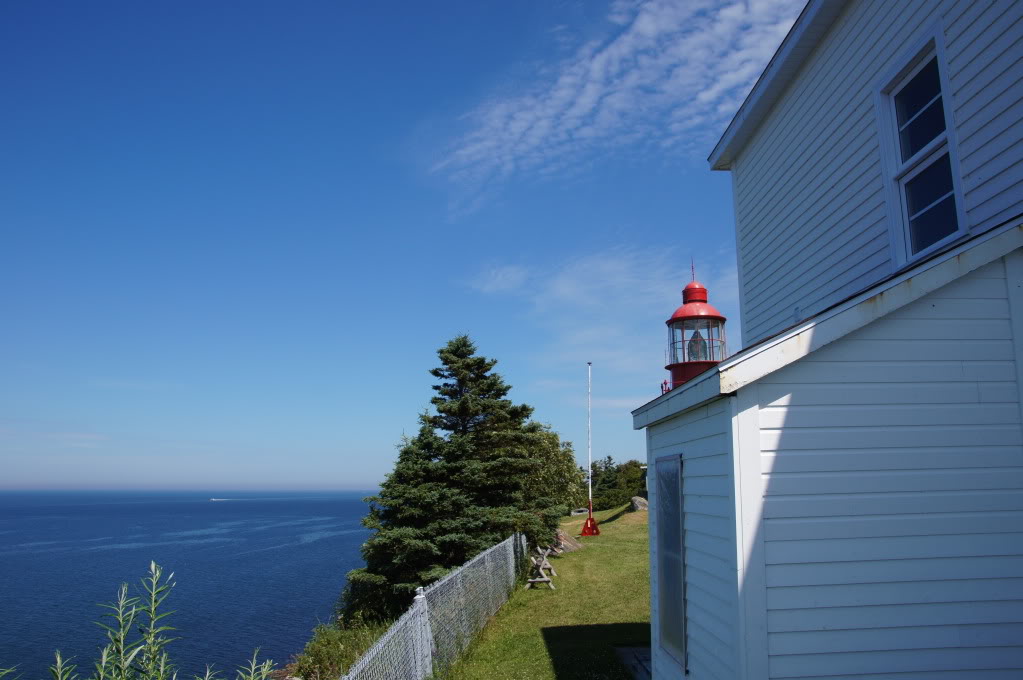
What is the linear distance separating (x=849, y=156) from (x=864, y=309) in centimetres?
330

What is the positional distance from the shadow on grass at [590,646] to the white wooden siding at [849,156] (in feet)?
15.2

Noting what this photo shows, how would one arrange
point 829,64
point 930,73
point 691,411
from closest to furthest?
point 691,411 < point 930,73 < point 829,64

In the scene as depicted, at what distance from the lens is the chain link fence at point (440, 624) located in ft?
20.7

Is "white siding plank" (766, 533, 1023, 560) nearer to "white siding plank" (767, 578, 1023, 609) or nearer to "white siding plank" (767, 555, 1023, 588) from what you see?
"white siding plank" (767, 555, 1023, 588)

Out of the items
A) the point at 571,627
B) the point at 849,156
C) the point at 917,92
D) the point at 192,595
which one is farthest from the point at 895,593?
the point at 192,595

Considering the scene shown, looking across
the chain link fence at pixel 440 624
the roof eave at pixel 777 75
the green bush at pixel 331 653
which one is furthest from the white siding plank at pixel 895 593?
the green bush at pixel 331 653

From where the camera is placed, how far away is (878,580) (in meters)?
3.99

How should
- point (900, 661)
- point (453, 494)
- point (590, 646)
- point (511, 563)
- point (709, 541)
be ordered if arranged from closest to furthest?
point (900, 661) < point (709, 541) < point (590, 646) < point (511, 563) < point (453, 494)

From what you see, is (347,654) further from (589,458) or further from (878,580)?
(589,458)

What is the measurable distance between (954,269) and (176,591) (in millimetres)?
34367

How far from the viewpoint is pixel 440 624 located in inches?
360

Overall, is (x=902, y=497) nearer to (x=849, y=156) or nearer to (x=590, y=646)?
(x=849, y=156)

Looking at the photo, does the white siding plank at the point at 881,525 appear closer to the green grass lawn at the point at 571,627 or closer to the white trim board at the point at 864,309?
the white trim board at the point at 864,309

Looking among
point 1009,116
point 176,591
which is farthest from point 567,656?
point 176,591
